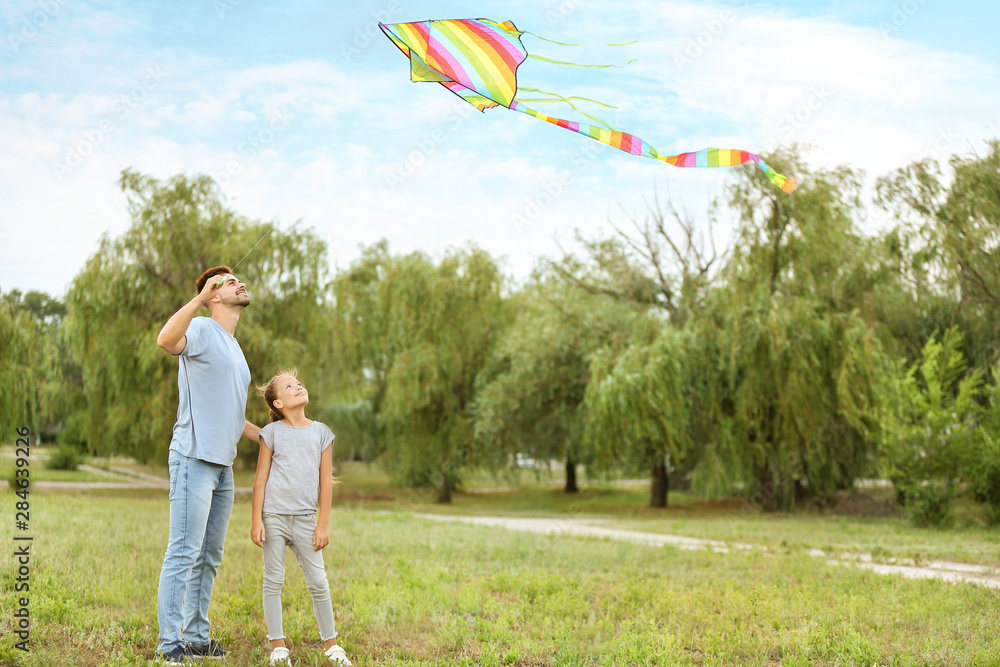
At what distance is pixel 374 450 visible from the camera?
30.5 metres

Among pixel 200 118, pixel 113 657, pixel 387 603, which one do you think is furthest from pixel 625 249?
pixel 113 657

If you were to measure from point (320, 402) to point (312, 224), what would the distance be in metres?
5.66

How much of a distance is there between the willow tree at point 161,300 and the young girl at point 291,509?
13.9 metres

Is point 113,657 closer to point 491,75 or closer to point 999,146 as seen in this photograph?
point 491,75

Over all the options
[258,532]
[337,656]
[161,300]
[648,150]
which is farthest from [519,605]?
[161,300]

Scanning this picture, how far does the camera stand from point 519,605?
5.94 meters

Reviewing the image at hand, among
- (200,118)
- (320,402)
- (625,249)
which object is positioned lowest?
(320,402)

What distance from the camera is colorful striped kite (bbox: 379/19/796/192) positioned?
3812mm

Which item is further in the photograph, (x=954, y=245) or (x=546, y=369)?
(x=546, y=369)

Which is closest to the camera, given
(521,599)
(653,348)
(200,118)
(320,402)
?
(521,599)

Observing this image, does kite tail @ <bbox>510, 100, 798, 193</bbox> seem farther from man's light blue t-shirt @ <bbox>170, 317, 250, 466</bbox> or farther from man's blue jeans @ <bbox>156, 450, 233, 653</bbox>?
man's blue jeans @ <bbox>156, 450, 233, 653</bbox>

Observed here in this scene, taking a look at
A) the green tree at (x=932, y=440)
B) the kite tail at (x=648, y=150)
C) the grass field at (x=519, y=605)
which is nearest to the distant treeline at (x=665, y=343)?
the green tree at (x=932, y=440)

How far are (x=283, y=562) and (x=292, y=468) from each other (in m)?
0.53

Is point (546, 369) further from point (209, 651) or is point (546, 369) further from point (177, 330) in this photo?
point (177, 330)
